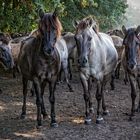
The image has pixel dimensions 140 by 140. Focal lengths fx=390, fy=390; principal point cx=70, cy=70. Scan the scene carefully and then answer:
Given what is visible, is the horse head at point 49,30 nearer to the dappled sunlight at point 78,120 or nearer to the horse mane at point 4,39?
the dappled sunlight at point 78,120

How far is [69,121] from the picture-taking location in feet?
29.0

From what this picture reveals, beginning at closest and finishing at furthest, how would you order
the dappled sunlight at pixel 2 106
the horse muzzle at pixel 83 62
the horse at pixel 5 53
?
1. the horse muzzle at pixel 83 62
2. the dappled sunlight at pixel 2 106
3. the horse at pixel 5 53

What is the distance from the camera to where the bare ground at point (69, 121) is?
7762 mm

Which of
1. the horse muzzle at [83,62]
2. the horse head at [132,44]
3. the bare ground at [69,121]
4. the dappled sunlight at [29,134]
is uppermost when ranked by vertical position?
the horse head at [132,44]

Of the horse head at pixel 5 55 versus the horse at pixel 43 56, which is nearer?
the horse at pixel 43 56

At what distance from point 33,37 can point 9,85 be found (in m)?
5.41

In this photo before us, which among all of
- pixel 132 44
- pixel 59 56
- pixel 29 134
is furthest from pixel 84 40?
pixel 29 134

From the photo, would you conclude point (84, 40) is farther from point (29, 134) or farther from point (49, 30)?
point (29, 134)

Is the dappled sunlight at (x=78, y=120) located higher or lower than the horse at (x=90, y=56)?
lower

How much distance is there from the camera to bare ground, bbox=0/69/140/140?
25.5 feet

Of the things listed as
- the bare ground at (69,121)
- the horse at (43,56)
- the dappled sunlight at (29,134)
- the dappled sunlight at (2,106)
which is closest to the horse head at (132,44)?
the bare ground at (69,121)

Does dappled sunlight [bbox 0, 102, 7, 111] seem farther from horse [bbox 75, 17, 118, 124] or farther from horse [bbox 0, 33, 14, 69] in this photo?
horse [bbox 75, 17, 118, 124]

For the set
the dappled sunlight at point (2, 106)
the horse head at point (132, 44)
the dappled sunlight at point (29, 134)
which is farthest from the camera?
the dappled sunlight at point (2, 106)

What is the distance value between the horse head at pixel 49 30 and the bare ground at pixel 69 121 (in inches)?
66.5
